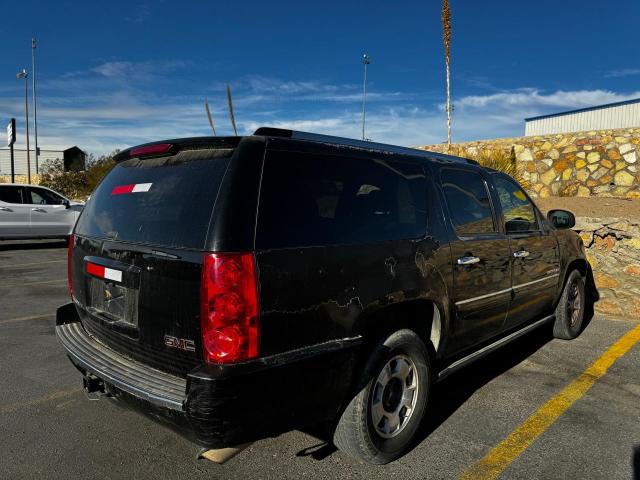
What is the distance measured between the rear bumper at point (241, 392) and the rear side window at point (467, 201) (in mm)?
1417

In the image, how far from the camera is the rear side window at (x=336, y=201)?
240 cm

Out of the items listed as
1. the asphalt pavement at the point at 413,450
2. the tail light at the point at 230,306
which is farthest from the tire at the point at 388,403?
the tail light at the point at 230,306

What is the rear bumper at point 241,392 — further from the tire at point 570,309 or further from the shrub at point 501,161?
the shrub at point 501,161

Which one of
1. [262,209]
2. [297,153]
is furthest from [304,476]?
[297,153]

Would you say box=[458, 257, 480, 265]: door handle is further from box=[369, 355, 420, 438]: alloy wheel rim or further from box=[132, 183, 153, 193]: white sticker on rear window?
box=[132, 183, 153, 193]: white sticker on rear window

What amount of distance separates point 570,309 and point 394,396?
3.26 m

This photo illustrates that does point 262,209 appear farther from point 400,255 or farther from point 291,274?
point 400,255

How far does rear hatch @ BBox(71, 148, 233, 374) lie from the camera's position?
2324 mm

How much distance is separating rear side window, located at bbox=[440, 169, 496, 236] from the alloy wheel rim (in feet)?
3.41

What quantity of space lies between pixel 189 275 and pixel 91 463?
1.48m

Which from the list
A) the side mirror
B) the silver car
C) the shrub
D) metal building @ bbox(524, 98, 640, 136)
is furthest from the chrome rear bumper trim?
metal building @ bbox(524, 98, 640, 136)

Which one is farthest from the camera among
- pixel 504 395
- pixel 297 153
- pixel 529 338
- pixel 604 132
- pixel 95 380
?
pixel 604 132

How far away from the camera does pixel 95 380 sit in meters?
2.77

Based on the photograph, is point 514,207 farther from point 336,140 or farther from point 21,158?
point 21,158
